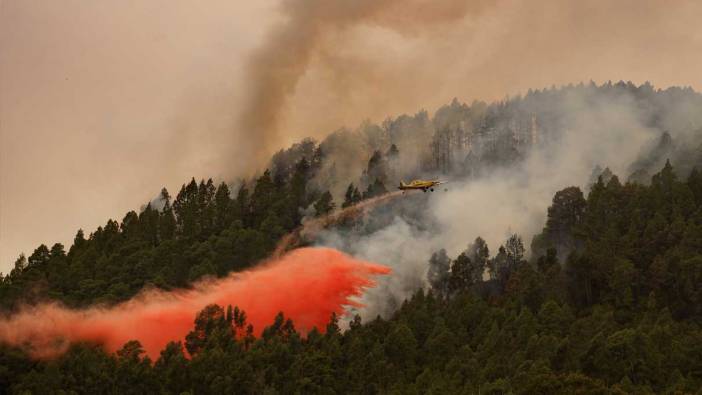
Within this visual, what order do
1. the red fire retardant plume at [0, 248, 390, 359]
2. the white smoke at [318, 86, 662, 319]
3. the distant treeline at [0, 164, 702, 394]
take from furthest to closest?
the white smoke at [318, 86, 662, 319], the red fire retardant plume at [0, 248, 390, 359], the distant treeline at [0, 164, 702, 394]

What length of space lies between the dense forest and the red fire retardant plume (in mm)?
2565

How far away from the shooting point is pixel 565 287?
461ft

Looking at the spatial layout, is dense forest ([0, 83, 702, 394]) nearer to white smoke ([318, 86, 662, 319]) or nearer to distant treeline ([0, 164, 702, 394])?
distant treeline ([0, 164, 702, 394])

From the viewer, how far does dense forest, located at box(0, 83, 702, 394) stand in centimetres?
11581

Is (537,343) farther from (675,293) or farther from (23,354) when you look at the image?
(23,354)

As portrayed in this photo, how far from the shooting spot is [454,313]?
135125 mm

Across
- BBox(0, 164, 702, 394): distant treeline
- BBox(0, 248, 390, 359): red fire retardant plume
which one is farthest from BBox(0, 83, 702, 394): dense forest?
BBox(0, 248, 390, 359): red fire retardant plume

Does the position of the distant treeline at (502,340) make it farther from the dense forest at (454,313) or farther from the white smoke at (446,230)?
the white smoke at (446,230)

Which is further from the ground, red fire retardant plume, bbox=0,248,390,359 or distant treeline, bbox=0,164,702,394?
red fire retardant plume, bbox=0,248,390,359

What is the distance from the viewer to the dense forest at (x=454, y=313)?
116m

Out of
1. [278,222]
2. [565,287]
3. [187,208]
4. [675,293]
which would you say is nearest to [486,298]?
[565,287]

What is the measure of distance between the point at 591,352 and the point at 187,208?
3233 inches

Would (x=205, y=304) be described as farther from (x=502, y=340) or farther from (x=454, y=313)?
(x=502, y=340)

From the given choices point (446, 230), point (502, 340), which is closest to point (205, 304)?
point (502, 340)
